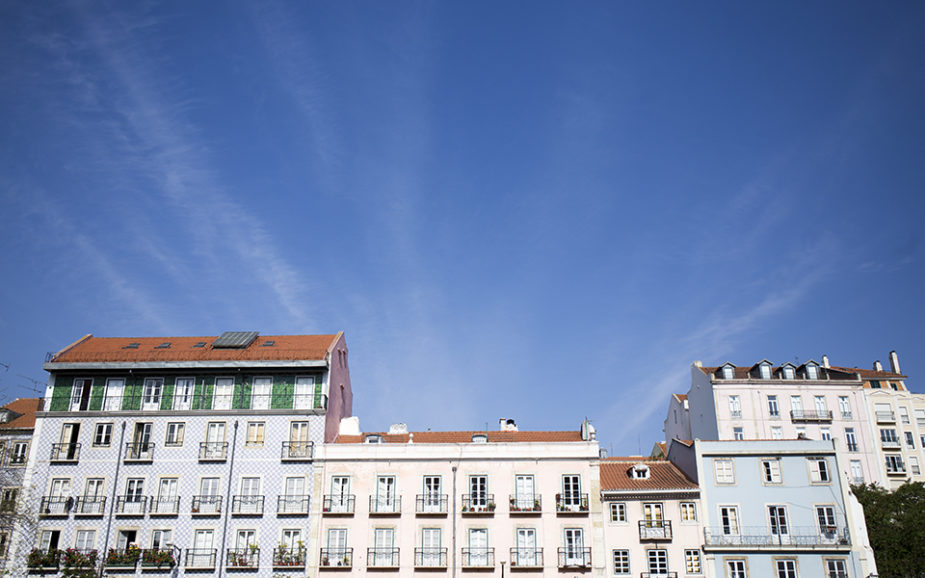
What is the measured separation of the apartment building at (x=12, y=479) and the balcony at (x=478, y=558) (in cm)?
2680

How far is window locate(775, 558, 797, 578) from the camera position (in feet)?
176

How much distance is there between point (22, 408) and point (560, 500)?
46684 mm

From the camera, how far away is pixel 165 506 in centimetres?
5541

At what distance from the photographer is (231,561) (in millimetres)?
53438

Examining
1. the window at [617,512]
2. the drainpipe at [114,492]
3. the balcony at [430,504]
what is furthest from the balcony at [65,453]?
the window at [617,512]

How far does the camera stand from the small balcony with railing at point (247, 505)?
54.7 metres

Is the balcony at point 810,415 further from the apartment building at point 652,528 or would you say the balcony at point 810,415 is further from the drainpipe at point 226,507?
the drainpipe at point 226,507

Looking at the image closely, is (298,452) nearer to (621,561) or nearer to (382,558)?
(382,558)

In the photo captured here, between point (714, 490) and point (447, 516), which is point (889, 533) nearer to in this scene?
point (714, 490)

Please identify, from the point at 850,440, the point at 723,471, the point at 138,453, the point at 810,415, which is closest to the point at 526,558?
the point at 723,471

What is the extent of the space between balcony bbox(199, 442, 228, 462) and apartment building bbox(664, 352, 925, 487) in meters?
40.2

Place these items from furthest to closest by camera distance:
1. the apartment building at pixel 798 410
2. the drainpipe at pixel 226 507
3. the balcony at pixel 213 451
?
the apartment building at pixel 798 410, the balcony at pixel 213 451, the drainpipe at pixel 226 507

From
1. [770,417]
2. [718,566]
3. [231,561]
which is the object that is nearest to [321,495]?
[231,561]

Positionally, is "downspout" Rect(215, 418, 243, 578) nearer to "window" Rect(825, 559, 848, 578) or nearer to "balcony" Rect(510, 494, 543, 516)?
"balcony" Rect(510, 494, 543, 516)
